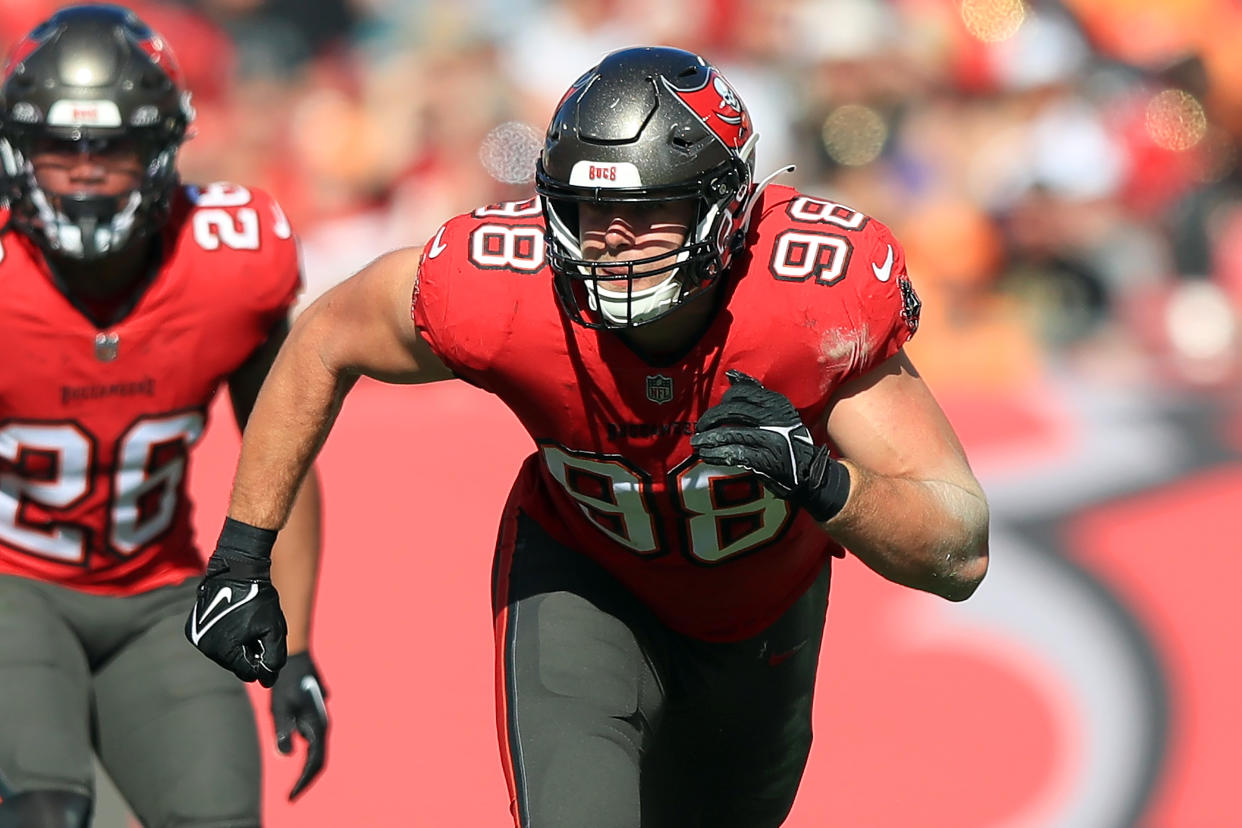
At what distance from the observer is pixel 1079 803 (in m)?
4.51

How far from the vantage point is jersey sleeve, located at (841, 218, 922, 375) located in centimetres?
263

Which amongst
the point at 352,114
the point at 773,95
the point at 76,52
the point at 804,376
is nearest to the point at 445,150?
the point at 352,114

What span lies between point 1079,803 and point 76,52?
3.19m

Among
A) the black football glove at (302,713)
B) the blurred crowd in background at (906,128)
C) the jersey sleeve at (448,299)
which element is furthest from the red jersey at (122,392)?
the blurred crowd in background at (906,128)

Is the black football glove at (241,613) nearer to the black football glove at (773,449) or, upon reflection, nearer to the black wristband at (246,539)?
the black wristband at (246,539)

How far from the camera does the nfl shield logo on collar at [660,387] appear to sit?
268 centimetres

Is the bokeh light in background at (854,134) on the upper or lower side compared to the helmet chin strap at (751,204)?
lower

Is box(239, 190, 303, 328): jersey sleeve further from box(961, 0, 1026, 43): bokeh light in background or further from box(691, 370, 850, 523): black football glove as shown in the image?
box(961, 0, 1026, 43): bokeh light in background

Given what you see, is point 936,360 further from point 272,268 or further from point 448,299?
point 448,299

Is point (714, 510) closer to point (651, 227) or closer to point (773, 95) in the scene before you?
point (651, 227)

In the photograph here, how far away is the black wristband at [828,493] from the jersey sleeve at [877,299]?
254mm

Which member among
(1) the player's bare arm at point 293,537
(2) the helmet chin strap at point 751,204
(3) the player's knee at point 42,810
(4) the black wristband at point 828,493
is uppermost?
(2) the helmet chin strap at point 751,204

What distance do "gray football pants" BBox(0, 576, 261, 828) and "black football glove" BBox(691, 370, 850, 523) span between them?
1332 millimetres

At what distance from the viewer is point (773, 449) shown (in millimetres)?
2385
